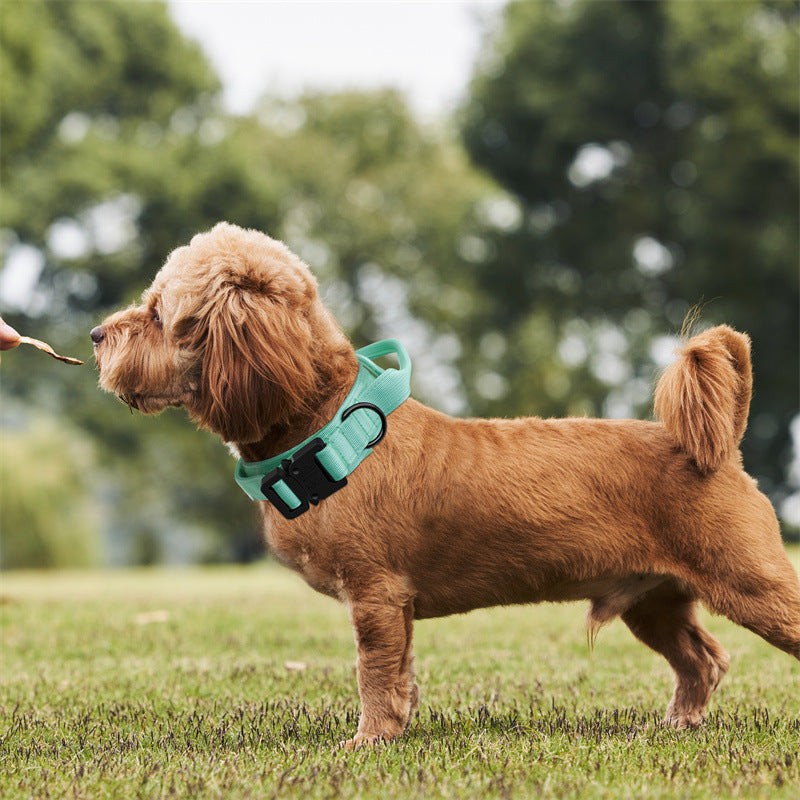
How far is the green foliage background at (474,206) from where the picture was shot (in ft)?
62.2

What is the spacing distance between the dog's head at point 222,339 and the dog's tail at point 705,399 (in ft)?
4.87

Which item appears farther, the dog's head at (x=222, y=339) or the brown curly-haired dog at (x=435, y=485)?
the brown curly-haired dog at (x=435, y=485)

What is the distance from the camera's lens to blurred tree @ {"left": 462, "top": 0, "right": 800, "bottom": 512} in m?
18.1

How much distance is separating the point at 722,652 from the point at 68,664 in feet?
13.2

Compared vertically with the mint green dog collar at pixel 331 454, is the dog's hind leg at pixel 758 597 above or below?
below

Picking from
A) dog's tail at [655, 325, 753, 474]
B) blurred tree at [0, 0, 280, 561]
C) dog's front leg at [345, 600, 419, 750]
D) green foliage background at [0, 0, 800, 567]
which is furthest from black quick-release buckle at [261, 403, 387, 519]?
blurred tree at [0, 0, 280, 561]

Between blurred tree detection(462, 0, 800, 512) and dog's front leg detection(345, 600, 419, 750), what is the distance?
15.0 m

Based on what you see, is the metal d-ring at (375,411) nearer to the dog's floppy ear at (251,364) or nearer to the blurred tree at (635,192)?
the dog's floppy ear at (251,364)

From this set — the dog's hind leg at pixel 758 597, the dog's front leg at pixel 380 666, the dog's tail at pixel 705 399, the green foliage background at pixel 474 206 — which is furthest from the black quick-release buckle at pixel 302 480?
the green foliage background at pixel 474 206

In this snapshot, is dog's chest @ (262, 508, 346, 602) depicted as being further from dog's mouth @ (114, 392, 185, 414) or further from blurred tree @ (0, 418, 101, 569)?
blurred tree @ (0, 418, 101, 569)

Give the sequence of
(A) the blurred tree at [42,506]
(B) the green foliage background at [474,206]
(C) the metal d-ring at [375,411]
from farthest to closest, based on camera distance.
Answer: (A) the blurred tree at [42,506] → (B) the green foliage background at [474,206] → (C) the metal d-ring at [375,411]

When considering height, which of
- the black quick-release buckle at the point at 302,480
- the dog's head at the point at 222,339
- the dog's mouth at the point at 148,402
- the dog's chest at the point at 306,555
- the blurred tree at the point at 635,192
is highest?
the blurred tree at the point at 635,192

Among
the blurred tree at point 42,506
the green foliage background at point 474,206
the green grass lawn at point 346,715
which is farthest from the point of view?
the blurred tree at point 42,506

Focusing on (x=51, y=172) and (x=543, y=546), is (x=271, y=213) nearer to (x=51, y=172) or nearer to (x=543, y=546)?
(x=51, y=172)
